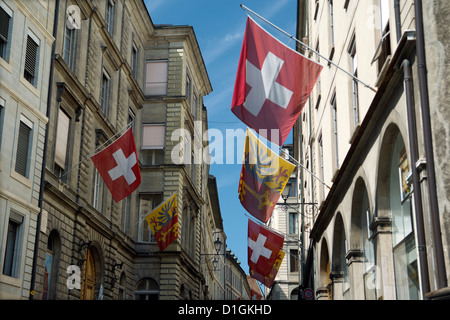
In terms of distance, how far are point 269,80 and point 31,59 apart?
11.3 meters

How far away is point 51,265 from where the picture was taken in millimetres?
23406

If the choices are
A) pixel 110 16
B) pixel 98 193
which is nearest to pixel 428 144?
pixel 98 193

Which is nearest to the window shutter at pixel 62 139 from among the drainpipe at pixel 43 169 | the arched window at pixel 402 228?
the drainpipe at pixel 43 169

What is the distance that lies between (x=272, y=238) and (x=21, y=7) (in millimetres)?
13240

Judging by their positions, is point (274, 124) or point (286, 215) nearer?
point (274, 124)

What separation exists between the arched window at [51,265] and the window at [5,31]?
288 inches

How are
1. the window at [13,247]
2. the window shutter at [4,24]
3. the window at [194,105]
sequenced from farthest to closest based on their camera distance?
the window at [194,105]
the window shutter at [4,24]
the window at [13,247]

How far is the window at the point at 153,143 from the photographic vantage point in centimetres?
3947

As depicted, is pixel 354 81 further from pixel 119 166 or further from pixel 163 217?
pixel 163 217

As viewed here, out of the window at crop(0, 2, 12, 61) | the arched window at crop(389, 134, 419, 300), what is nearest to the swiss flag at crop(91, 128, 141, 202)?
the window at crop(0, 2, 12, 61)

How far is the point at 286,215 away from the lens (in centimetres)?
7050

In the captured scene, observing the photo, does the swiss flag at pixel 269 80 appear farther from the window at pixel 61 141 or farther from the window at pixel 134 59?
the window at pixel 134 59

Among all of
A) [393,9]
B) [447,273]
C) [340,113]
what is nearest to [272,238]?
[340,113]

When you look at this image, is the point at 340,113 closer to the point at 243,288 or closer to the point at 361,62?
the point at 361,62
